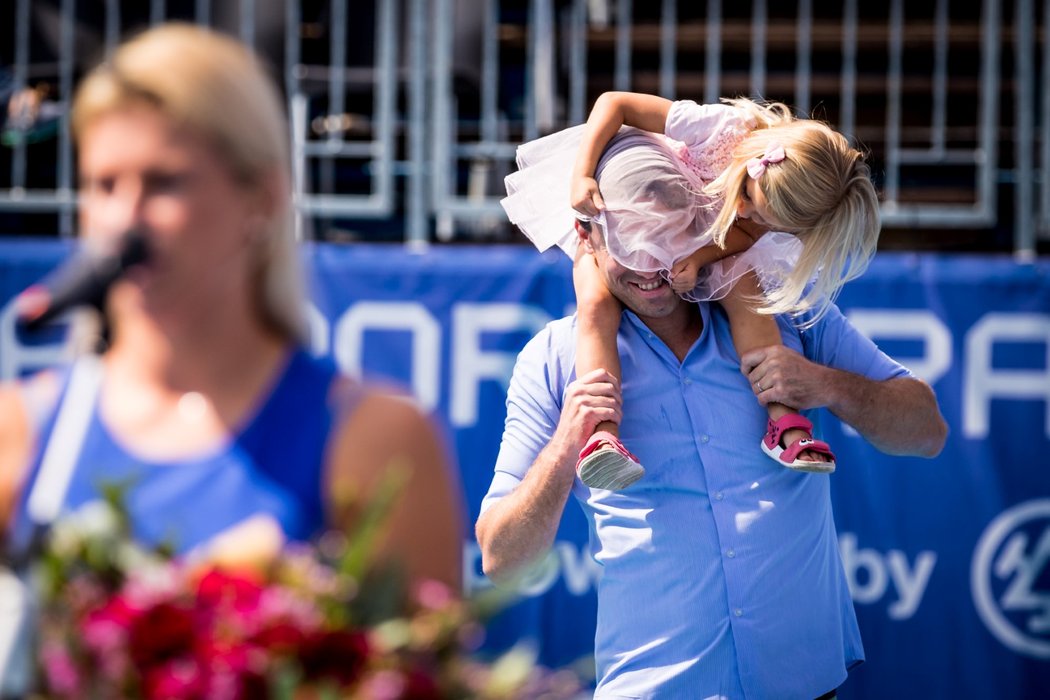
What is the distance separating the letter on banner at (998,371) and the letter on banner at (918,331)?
0.10m

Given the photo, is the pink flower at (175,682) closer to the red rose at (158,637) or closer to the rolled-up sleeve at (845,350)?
the red rose at (158,637)

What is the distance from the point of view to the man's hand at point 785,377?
9.68 feet

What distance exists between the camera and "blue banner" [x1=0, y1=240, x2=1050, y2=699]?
207 inches

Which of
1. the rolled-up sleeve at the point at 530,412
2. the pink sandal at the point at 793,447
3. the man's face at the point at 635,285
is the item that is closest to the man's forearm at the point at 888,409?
the pink sandal at the point at 793,447

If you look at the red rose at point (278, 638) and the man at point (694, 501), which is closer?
the red rose at point (278, 638)

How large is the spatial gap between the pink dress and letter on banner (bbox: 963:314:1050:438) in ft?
7.81

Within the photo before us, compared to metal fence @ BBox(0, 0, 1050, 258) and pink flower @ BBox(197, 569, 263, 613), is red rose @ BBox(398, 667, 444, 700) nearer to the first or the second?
pink flower @ BBox(197, 569, 263, 613)

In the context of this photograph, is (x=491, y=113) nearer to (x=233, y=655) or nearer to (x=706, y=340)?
(x=706, y=340)

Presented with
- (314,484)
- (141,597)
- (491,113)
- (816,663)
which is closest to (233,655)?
(141,597)

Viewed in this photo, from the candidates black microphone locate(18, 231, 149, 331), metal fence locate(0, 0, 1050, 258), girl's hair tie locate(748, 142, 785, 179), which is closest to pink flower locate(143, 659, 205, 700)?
black microphone locate(18, 231, 149, 331)

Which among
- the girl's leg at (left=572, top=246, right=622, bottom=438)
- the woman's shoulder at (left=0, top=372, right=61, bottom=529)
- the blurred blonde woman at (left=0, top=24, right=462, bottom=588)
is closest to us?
the blurred blonde woman at (left=0, top=24, right=462, bottom=588)

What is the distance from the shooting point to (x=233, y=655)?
4.51 feet

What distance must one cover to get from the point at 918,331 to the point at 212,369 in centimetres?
391

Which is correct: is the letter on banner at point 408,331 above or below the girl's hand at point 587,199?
below
